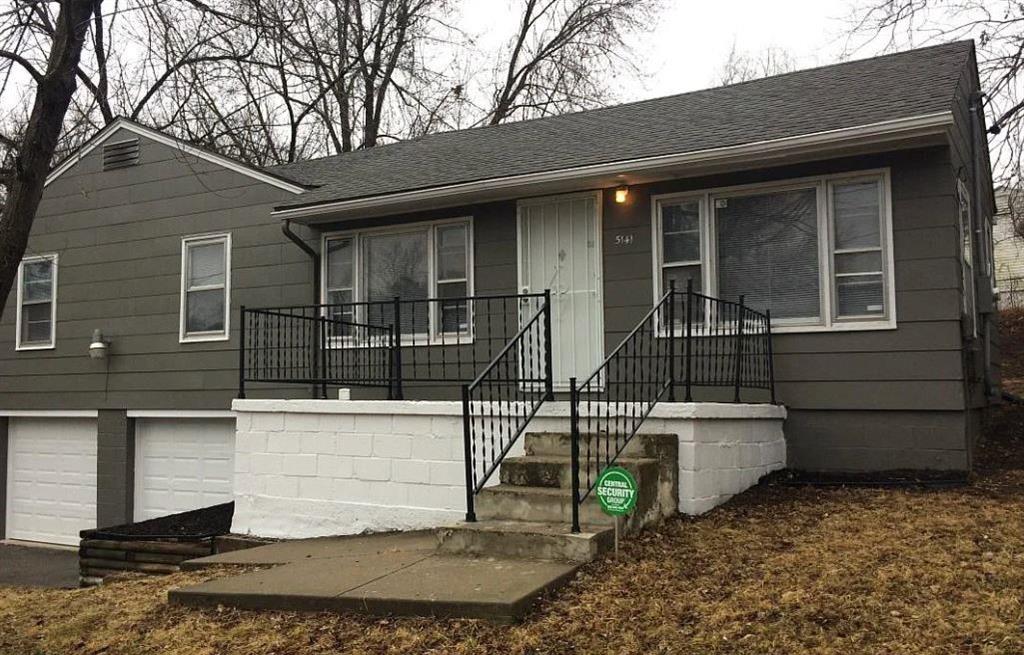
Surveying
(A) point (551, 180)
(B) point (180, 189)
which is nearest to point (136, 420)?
(B) point (180, 189)

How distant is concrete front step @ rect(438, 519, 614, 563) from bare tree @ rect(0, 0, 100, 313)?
399 cm

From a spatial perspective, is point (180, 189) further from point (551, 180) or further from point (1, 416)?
point (551, 180)

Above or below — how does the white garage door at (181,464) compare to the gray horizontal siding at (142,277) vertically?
below

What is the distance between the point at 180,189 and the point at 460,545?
7.63 m

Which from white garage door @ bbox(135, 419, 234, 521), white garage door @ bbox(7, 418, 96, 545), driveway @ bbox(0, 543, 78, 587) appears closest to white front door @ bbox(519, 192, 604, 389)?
white garage door @ bbox(135, 419, 234, 521)

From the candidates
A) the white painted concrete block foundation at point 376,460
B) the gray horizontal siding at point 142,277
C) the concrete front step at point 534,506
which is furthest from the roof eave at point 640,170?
the concrete front step at point 534,506

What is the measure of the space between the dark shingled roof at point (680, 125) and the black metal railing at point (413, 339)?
4.31 ft

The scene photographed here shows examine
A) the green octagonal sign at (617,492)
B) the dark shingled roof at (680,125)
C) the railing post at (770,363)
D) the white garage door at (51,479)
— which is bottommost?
the white garage door at (51,479)

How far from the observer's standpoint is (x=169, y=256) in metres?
11.3

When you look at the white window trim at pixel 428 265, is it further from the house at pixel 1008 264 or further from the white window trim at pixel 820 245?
the house at pixel 1008 264

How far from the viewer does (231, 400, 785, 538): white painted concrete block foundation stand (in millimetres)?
6754

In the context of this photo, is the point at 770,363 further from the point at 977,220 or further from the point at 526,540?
the point at 977,220

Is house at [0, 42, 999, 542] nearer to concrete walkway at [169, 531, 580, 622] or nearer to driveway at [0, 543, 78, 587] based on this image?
driveway at [0, 543, 78, 587]

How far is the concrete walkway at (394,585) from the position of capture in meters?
4.49
